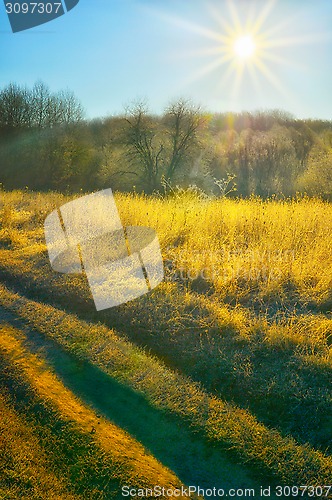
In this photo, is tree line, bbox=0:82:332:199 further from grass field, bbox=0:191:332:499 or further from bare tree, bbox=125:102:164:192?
grass field, bbox=0:191:332:499

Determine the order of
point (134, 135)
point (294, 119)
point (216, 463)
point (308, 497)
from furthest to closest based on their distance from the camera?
point (294, 119)
point (134, 135)
point (216, 463)
point (308, 497)

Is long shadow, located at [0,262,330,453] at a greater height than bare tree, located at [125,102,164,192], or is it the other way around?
bare tree, located at [125,102,164,192]

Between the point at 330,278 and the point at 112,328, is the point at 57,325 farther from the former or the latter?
the point at 330,278

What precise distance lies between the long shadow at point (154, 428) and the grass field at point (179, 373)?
1cm

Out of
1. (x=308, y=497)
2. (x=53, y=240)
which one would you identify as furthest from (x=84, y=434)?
(x=53, y=240)

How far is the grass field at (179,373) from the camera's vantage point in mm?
3396

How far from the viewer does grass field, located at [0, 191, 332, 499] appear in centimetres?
340

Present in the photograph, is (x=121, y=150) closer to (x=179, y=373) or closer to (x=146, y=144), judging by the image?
(x=146, y=144)

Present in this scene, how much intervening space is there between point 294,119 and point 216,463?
4395 cm

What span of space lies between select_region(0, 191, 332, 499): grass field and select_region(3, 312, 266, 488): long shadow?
12 millimetres

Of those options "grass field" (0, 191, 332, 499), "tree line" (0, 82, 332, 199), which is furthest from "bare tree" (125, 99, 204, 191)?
"grass field" (0, 191, 332, 499)

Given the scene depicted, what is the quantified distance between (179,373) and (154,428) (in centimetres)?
97

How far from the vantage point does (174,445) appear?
3.65m

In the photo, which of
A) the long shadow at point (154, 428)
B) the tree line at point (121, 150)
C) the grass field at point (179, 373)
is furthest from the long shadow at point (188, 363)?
the tree line at point (121, 150)
